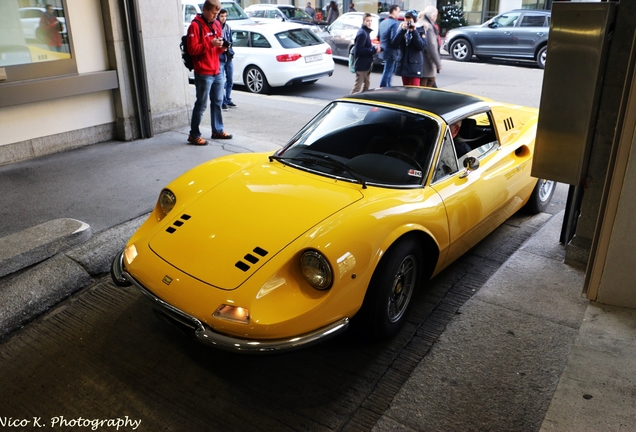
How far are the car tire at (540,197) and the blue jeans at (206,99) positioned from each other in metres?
4.29

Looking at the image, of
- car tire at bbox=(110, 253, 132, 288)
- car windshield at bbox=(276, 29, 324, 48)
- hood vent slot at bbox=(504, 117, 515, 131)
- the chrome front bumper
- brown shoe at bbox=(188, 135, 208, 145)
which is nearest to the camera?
the chrome front bumper

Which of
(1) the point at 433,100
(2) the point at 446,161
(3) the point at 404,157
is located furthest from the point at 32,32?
(2) the point at 446,161

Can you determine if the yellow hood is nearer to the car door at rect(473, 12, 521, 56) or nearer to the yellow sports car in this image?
the yellow sports car

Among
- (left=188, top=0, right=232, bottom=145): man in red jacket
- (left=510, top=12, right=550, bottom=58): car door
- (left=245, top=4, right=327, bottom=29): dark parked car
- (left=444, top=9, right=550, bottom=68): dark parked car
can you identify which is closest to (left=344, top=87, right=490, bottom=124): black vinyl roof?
(left=188, top=0, right=232, bottom=145): man in red jacket

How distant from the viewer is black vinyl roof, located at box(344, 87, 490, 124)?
13.9 ft

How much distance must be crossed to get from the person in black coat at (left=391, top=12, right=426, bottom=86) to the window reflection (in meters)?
4.63

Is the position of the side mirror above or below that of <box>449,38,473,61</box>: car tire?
above

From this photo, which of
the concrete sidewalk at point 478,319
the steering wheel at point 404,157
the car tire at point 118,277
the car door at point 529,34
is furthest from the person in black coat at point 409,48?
the car door at point 529,34

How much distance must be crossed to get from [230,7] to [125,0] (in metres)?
9.32

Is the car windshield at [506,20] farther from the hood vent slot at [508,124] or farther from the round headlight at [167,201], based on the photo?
the round headlight at [167,201]

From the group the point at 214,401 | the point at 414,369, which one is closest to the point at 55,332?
the point at 214,401

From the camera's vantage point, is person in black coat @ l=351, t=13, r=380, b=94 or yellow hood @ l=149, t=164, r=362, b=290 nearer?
yellow hood @ l=149, t=164, r=362, b=290

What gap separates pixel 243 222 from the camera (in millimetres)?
3359

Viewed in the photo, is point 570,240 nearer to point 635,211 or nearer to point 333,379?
point 635,211
